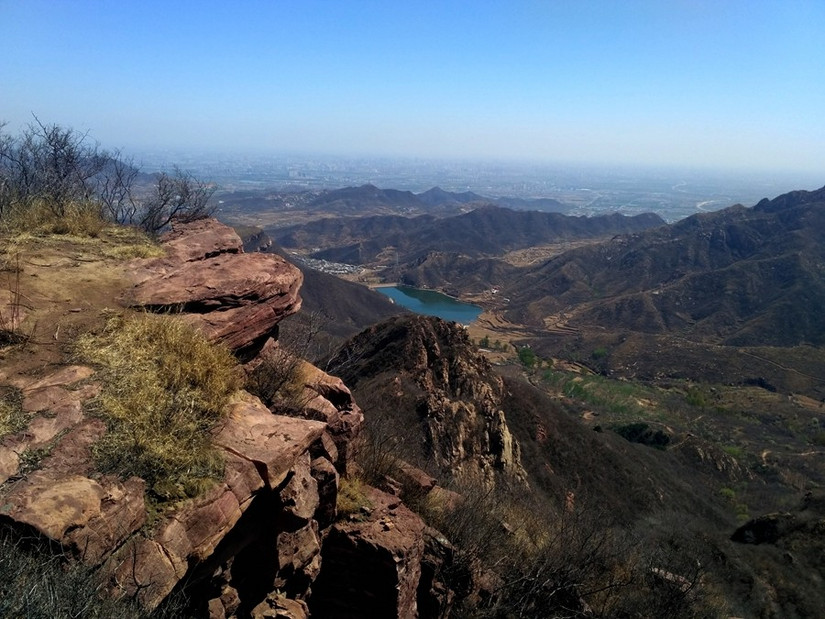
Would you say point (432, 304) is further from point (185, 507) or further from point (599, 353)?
point (185, 507)

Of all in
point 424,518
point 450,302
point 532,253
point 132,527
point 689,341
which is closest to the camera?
point 132,527

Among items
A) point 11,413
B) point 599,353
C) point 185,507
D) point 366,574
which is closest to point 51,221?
point 11,413

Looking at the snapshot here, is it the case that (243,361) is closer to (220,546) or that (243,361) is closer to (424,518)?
(220,546)

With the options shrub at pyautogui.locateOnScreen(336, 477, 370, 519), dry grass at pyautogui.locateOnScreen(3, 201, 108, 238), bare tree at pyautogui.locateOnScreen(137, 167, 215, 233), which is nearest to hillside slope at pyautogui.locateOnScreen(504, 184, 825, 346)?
bare tree at pyautogui.locateOnScreen(137, 167, 215, 233)

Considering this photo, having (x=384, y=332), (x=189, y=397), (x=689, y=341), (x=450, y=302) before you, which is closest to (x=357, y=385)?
(x=384, y=332)

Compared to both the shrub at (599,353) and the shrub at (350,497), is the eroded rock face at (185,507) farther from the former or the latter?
the shrub at (599,353)
